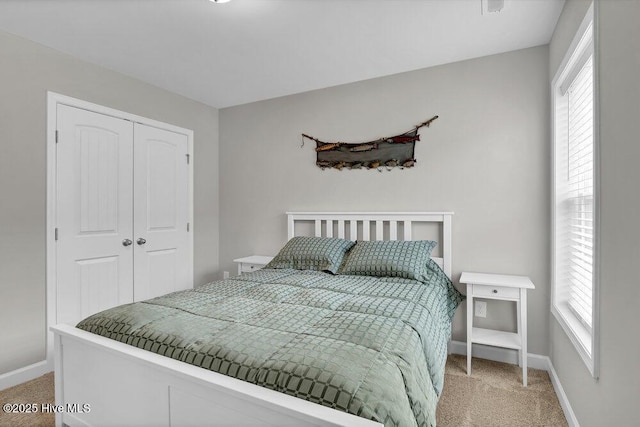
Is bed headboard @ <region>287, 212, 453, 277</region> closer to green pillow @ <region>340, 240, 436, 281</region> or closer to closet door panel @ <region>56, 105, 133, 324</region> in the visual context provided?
green pillow @ <region>340, 240, 436, 281</region>

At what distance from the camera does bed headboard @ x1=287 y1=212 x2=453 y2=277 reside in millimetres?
2775

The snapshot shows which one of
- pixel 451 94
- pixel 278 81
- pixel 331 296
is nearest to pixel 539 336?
pixel 331 296

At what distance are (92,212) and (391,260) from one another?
8.09 feet

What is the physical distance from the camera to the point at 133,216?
3148mm

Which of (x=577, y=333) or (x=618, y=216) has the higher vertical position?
(x=618, y=216)

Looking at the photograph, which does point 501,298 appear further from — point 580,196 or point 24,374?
point 24,374

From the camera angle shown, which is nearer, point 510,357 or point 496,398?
point 496,398

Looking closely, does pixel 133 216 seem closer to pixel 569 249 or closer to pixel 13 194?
pixel 13 194

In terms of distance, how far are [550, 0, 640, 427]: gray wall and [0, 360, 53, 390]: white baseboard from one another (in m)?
3.38

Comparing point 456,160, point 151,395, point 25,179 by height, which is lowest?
point 151,395

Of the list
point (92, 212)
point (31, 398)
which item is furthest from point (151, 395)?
point (92, 212)

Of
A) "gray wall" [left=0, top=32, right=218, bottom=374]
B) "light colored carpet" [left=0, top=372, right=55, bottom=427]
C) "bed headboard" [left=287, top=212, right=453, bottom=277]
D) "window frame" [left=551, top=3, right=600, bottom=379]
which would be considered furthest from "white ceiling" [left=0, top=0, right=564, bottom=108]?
"light colored carpet" [left=0, top=372, right=55, bottom=427]

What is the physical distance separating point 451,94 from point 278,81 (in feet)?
5.13

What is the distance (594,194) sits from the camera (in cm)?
144
